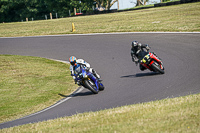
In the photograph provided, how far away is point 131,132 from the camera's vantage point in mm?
6867

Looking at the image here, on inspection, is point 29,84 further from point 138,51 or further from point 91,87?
point 138,51

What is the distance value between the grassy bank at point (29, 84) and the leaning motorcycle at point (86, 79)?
1.58m

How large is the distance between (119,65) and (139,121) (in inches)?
437

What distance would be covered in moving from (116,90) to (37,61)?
1015 centimetres

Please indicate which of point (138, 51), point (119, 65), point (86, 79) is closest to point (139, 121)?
point (86, 79)

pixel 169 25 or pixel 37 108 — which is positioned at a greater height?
pixel 169 25

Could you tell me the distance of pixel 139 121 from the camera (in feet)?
25.2

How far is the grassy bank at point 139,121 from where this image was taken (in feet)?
22.9

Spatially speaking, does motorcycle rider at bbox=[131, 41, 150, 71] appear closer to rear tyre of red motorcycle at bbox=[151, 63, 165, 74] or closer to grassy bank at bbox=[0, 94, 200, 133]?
rear tyre of red motorcycle at bbox=[151, 63, 165, 74]

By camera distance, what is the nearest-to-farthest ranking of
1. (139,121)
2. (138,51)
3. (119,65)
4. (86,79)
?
1. (139,121)
2. (86,79)
3. (138,51)
4. (119,65)

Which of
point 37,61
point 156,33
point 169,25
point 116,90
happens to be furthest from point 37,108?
point 169,25

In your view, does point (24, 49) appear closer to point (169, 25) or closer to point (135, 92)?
point (169, 25)

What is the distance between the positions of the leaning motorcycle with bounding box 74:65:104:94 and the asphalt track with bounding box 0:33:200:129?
340 millimetres

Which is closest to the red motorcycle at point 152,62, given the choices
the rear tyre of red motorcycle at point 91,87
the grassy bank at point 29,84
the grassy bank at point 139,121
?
the rear tyre of red motorcycle at point 91,87
